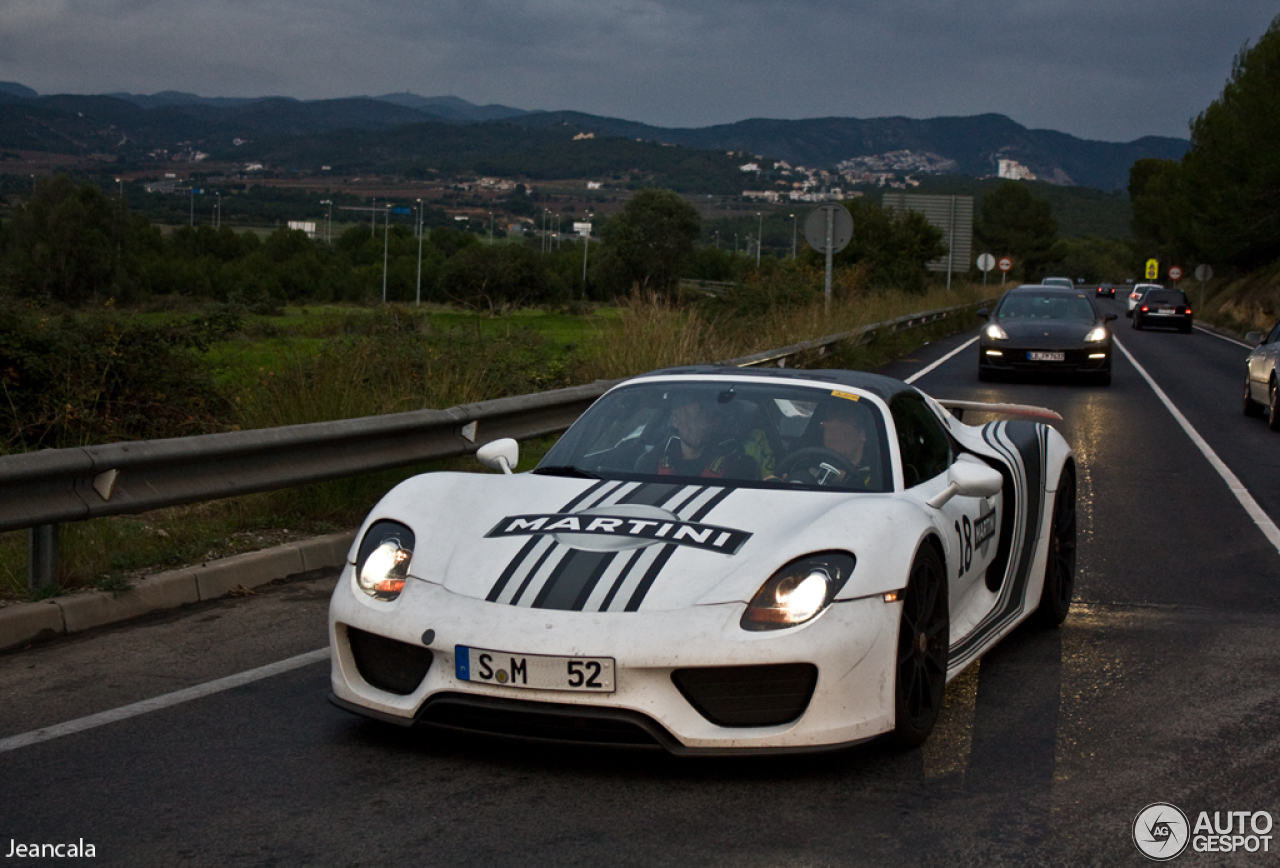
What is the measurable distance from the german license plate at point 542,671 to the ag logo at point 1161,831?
150 cm

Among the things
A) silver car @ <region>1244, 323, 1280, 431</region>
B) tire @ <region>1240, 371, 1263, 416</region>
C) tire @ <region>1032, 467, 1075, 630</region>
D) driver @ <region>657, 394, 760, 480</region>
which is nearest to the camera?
driver @ <region>657, 394, 760, 480</region>

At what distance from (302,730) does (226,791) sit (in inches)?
24.3

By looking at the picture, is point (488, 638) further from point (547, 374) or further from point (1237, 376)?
point (1237, 376)

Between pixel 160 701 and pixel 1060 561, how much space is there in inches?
158

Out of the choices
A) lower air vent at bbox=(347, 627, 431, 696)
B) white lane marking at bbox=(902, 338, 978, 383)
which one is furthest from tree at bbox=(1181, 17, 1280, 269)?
lower air vent at bbox=(347, 627, 431, 696)

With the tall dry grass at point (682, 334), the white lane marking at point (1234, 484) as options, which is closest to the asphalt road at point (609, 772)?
the white lane marking at point (1234, 484)

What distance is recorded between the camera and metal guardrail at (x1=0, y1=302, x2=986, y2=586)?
584 centimetres

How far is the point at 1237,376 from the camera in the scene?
87.3 feet

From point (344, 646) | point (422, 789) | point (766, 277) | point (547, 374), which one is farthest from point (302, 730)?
point (766, 277)

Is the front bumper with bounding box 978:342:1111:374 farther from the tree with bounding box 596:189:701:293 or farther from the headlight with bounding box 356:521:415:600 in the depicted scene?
the tree with bounding box 596:189:701:293

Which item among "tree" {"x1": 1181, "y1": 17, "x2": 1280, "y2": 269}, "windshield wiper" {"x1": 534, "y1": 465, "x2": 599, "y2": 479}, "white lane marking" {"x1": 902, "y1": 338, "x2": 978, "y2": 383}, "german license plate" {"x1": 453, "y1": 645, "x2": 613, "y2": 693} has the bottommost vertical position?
"white lane marking" {"x1": 902, "y1": 338, "x2": 978, "y2": 383}

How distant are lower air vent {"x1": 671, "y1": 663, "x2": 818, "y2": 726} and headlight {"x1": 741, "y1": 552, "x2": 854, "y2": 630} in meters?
0.14

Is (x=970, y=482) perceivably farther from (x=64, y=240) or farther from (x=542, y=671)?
(x=64, y=240)

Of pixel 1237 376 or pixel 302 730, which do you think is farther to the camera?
pixel 1237 376
